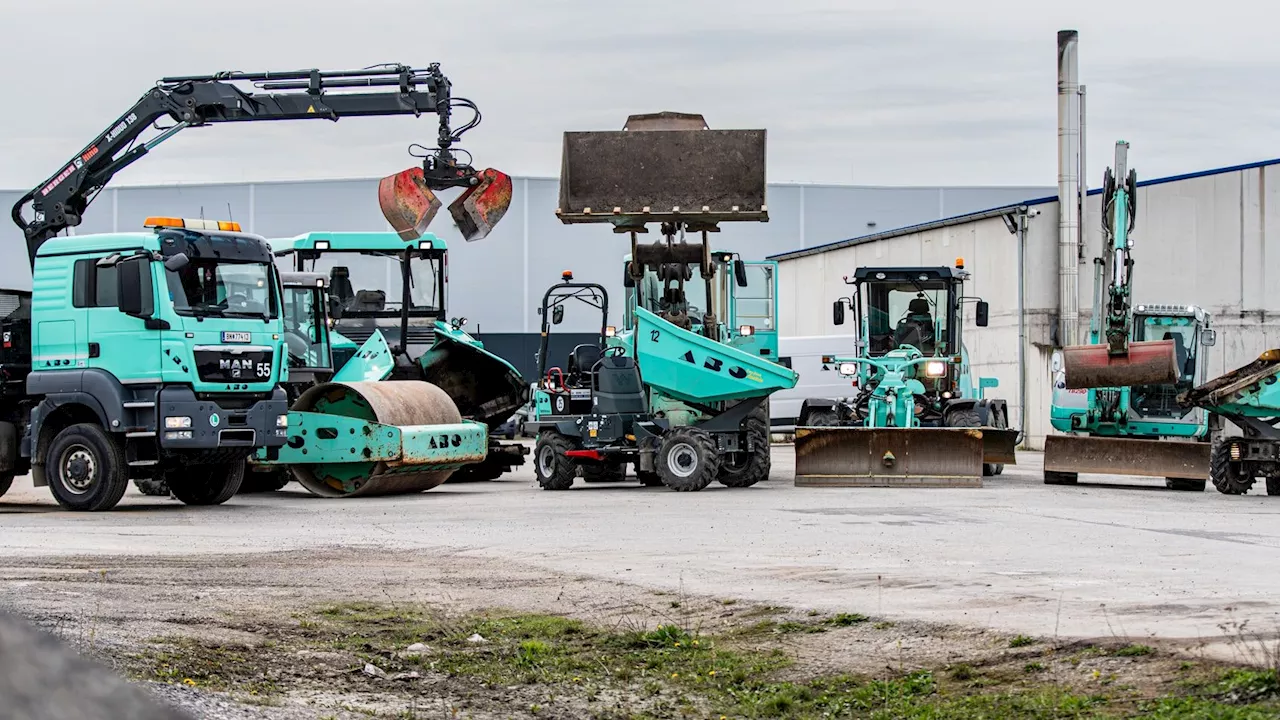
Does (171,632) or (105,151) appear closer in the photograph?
(171,632)

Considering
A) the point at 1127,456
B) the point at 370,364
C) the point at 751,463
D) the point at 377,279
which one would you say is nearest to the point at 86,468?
the point at 370,364

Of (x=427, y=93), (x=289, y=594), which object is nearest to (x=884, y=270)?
(x=427, y=93)

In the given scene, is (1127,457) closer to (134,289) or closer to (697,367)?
(697,367)

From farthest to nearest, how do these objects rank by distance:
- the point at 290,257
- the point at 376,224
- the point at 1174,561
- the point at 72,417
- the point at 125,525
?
the point at 376,224, the point at 290,257, the point at 72,417, the point at 125,525, the point at 1174,561

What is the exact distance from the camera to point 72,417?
54.1 ft

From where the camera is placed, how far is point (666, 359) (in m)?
19.9

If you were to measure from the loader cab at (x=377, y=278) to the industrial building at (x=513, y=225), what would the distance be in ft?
99.9

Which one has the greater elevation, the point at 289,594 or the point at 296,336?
the point at 296,336

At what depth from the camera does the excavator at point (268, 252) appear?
16047 mm

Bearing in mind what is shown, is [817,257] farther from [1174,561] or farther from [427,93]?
[1174,561]

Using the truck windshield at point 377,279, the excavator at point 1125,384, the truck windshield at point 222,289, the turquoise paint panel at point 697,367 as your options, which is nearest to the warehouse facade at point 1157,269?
the excavator at point 1125,384

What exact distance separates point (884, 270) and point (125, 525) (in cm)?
1342

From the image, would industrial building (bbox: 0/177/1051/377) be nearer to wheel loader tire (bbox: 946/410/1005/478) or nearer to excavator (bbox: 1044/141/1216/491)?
excavator (bbox: 1044/141/1216/491)

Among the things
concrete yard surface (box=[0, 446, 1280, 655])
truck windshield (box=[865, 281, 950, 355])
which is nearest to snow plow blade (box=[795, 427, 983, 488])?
concrete yard surface (box=[0, 446, 1280, 655])
